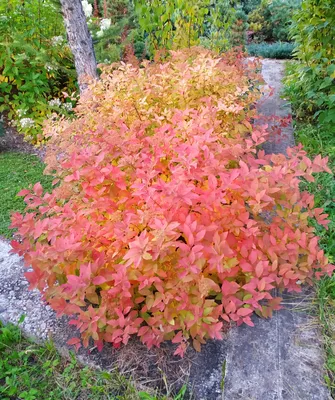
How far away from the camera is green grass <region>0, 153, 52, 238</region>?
9.30 feet

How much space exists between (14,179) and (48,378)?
2118 millimetres

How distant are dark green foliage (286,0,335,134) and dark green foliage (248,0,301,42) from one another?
4.85 m

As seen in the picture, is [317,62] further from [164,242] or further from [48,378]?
[48,378]

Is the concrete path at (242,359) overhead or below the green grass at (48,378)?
below

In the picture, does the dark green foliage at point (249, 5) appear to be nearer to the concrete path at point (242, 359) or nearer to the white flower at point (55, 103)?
the white flower at point (55, 103)

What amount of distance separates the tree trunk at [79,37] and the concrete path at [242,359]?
2.52 m

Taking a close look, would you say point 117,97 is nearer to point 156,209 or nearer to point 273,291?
point 156,209

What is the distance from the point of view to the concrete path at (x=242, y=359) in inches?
56.2

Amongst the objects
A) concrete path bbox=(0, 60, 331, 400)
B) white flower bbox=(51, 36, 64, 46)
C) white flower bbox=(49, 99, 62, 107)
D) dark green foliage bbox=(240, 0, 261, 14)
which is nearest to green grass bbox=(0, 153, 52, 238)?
white flower bbox=(49, 99, 62, 107)

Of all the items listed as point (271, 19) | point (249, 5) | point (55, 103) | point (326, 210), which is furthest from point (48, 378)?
point (249, 5)

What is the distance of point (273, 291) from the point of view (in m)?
1.84

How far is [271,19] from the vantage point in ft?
27.6

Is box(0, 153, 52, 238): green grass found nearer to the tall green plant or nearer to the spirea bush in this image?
the spirea bush

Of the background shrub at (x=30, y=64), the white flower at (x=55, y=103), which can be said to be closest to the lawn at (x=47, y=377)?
the background shrub at (x=30, y=64)
